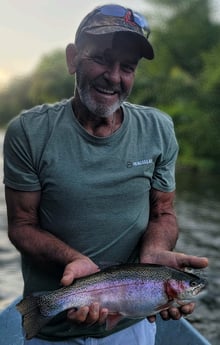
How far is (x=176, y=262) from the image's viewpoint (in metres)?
2.85

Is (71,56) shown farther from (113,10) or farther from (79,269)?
(79,269)

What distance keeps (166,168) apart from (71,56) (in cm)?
75

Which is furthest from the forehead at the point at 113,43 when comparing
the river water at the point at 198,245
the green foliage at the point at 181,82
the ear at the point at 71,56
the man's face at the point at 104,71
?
the green foliage at the point at 181,82

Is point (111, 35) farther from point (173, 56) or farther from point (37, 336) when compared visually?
point (173, 56)

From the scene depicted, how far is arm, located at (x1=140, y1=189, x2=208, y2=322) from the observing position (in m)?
2.76

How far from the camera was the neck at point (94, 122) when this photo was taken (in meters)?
2.83

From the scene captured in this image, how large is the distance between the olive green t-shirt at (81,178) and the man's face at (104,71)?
0.12m

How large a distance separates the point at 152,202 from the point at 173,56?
49.2 m

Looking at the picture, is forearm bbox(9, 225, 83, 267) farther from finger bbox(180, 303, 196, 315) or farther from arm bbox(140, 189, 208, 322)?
finger bbox(180, 303, 196, 315)

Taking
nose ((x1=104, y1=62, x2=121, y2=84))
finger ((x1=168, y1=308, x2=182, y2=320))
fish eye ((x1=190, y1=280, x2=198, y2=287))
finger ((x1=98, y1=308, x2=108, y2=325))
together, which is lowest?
finger ((x1=168, y1=308, x2=182, y2=320))

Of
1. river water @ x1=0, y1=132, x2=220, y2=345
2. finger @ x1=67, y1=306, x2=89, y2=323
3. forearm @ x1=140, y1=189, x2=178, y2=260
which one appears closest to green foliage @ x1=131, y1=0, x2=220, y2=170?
river water @ x1=0, y1=132, x2=220, y2=345

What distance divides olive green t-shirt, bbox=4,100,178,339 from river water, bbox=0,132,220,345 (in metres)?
4.68

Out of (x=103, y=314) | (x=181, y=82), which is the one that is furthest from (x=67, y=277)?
(x=181, y=82)

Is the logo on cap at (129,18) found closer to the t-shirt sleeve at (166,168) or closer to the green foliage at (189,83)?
the t-shirt sleeve at (166,168)
